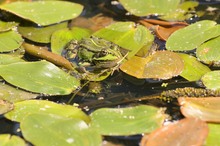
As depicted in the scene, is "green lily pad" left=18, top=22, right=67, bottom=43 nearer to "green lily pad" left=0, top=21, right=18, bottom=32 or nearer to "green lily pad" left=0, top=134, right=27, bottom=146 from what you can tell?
"green lily pad" left=0, top=21, right=18, bottom=32

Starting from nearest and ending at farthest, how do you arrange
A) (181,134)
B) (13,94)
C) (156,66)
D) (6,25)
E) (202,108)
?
(181,134) < (202,108) < (13,94) < (156,66) < (6,25)

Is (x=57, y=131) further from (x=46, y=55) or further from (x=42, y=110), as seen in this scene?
(x=46, y=55)

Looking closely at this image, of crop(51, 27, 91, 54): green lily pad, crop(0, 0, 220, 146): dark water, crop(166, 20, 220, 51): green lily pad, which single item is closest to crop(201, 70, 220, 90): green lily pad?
crop(0, 0, 220, 146): dark water

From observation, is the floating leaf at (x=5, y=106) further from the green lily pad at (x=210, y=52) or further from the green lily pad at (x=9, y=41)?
the green lily pad at (x=210, y=52)

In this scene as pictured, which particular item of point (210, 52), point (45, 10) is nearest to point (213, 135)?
point (210, 52)

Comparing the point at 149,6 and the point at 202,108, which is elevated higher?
the point at 149,6
